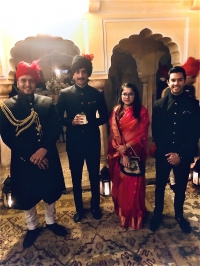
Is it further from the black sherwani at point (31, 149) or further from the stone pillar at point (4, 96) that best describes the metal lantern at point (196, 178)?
the stone pillar at point (4, 96)

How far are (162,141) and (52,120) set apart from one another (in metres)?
1.05

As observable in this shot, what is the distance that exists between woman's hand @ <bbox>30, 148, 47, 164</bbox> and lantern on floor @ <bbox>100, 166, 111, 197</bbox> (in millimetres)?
1093

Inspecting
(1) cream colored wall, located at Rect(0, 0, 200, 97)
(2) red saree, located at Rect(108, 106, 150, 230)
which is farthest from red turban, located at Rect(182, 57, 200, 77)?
(2) red saree, located at Rect(108, 106, 150, 230)

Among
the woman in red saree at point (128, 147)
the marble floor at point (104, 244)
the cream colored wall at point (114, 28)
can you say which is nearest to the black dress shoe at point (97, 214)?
the marble floor at point (104, 244)

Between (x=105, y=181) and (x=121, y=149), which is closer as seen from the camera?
(x=121, y=149)

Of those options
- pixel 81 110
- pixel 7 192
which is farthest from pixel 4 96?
pixel 81 110

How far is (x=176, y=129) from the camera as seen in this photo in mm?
2068

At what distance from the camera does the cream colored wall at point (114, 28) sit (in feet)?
10.3

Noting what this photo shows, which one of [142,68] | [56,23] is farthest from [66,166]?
[142,68]

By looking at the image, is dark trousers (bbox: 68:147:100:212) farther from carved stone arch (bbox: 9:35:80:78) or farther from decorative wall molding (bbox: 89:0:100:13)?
carved stone arch (bbox: 9:35:80:78)

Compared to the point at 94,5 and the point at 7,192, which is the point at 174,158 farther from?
the point at 94,5

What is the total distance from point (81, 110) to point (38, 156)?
0.62 metres

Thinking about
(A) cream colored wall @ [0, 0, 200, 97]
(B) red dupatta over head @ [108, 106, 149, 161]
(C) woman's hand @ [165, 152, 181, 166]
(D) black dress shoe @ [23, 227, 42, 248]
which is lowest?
(D) black dress shoe @ [23, 227, 42, 248]

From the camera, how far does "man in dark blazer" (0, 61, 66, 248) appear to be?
195cm
